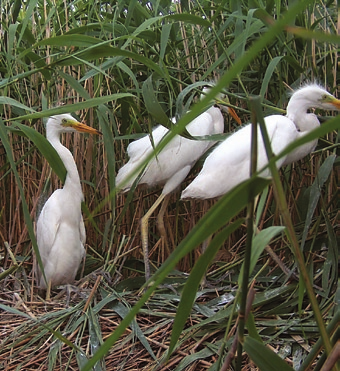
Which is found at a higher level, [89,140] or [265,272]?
[89,140]

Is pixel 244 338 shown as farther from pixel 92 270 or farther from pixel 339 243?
pixel 92 270

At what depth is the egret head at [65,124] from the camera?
6.96 feet

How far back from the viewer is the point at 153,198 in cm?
252

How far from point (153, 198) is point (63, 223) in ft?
1.41

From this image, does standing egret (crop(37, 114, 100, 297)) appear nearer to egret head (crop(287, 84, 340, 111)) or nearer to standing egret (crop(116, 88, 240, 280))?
standing egret (crop(116, 88, 240, 280))

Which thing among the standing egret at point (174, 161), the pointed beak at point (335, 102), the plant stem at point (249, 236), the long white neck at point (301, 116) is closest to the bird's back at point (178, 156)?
the standing egret at point (174, 161)

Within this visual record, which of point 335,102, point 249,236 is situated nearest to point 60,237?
point 335,102

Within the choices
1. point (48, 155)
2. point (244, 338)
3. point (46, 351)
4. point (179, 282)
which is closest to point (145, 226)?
point (179, 282)

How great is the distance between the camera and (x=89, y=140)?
2338mm

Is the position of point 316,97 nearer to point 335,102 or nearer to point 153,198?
point 335,102

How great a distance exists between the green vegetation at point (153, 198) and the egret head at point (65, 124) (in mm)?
119

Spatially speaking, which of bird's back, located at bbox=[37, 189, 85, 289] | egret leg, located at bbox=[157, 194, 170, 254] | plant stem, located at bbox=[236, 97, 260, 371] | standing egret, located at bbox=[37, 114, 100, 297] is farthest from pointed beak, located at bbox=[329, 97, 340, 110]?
plant stem, located at bbox=[236, 97, 260, 371]

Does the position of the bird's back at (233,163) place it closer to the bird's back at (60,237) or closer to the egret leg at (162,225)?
the egret leg at (162,225)

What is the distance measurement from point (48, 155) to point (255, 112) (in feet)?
2.36
